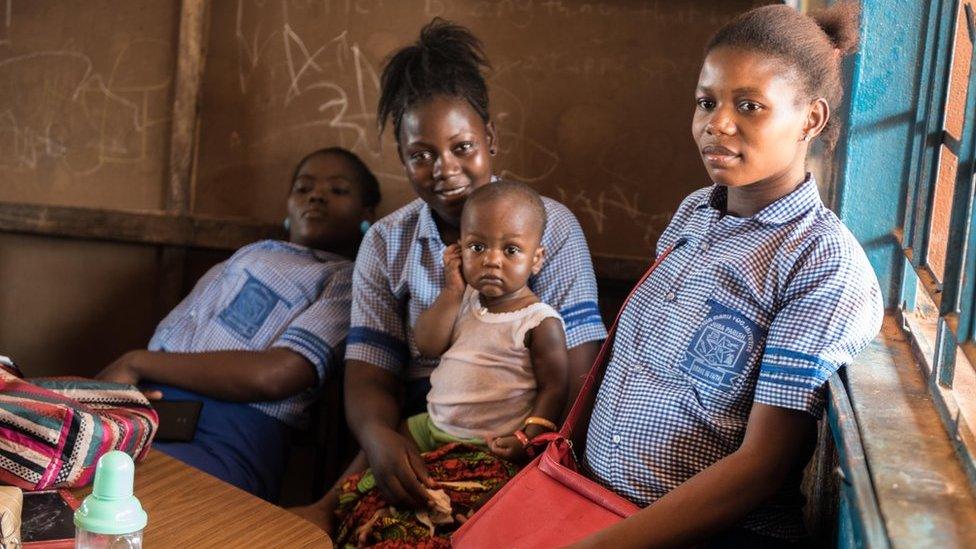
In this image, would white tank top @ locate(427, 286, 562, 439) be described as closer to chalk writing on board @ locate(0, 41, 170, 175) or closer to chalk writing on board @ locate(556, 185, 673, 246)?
chalk writing on board @ locate(556, 185, 673, 246)

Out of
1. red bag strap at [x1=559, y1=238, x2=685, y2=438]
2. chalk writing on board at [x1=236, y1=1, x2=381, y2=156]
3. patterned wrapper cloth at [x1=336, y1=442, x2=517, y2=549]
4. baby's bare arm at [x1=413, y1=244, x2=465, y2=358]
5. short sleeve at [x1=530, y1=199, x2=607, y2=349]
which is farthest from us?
chalk writing on board at [x1=236, y1=1, x2=381, y2=156]

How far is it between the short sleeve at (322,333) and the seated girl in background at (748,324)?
1178 mm

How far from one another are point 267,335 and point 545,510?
1432 millimetres

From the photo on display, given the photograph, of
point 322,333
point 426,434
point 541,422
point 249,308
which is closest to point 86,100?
point 249,308

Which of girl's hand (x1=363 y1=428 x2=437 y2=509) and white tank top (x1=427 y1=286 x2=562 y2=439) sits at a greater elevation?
white tank top (x1=427 y1=286 x2=562 y2=439)

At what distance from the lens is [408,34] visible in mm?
3533

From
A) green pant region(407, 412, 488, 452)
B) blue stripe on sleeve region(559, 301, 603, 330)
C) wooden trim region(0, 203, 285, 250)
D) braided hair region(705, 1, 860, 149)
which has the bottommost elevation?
green pant region(407, 412, 488, 452)

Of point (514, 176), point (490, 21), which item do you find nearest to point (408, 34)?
point (490, 21)

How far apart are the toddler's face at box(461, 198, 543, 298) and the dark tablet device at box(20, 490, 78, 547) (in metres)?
1.00

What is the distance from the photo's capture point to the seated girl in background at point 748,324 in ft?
5.77

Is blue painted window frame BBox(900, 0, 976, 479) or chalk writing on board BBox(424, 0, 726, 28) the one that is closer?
blue painted window frame BBox(900, 0, 976, 479)

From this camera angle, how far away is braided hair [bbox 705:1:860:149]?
1.86 metres

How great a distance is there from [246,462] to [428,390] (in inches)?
20.3

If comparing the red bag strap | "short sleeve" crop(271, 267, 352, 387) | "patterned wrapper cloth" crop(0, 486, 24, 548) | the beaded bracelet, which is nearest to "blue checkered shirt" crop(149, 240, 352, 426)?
"short sleeve" crop(271, 267, 352, 387)
